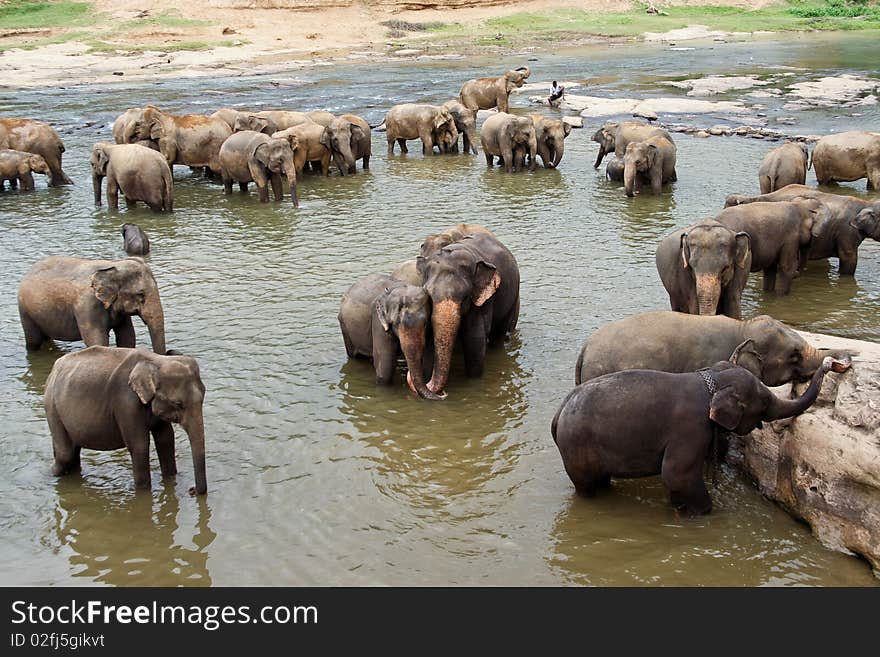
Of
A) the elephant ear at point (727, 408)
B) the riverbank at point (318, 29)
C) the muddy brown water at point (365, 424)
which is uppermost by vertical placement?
the riverbank at point (318, 29)

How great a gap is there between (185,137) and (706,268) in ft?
39.1

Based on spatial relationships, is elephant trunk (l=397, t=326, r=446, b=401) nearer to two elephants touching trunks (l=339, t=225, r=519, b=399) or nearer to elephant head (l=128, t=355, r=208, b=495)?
two elephants touching trunks (l=339, t=225, r=519, b=399)

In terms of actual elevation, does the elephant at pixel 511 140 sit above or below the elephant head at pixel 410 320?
above

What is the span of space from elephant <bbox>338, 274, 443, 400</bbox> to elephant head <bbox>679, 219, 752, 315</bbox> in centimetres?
267

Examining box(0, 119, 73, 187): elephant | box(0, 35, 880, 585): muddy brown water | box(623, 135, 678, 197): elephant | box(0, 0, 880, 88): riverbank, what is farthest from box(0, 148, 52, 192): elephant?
box(0, 0, 880, 88): riverbank

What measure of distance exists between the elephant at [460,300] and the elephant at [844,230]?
4192mm

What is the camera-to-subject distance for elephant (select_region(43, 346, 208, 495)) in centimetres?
638

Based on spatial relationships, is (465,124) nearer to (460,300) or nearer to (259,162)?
(259,162)

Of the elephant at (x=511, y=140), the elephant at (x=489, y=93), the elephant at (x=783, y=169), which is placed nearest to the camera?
the elephant at (x=783, y=169)

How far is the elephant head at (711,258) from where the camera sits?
29.2 feet

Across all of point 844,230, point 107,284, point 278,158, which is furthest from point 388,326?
point 278,158

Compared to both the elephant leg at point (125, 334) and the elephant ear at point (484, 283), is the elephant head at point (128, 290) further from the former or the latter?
the elephant ear at point (484, 283)

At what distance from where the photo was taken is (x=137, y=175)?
1532 centimetres

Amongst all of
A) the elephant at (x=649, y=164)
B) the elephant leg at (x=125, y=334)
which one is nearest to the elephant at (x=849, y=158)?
the elephant at (x=649, y=164)
